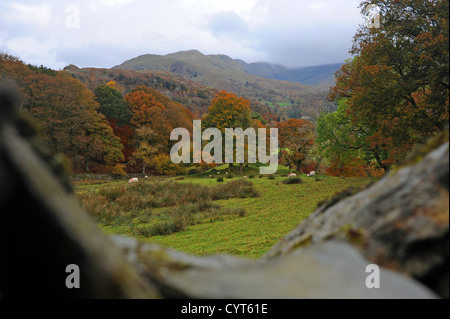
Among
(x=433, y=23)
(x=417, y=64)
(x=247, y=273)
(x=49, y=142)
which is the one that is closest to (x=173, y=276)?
(x=247, y=273)

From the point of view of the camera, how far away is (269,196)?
1812cm

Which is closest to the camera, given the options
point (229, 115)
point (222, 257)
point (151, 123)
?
point (222, 257)

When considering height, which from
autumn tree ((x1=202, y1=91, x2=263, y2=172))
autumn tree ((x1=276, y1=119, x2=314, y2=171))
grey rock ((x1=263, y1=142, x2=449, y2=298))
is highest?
autumn tree ((x1=202, y1=91, x2=263, y2=172))

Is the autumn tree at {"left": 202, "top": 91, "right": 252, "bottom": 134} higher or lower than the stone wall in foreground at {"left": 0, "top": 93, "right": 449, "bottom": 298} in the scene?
higher

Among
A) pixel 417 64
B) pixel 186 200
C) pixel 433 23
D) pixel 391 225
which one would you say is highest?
pixel 433 23

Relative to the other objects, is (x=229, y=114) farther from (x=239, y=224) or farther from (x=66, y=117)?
(x=239, y=224)

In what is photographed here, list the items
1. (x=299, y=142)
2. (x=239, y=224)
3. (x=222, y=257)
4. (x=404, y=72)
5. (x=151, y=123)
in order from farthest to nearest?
(x=151, y=123) → (x=299, y=142) → (x=404, y=72) → (x=239, y=224) → (x=222, y=257)

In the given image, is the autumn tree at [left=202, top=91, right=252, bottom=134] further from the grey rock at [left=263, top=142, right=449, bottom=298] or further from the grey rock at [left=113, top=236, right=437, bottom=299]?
the grey rock at [left=113, top=236, right=437, bottom=299]

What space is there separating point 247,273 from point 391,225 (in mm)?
946

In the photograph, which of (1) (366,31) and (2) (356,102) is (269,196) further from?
(1) (366,31)

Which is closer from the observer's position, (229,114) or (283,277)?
(283,277)

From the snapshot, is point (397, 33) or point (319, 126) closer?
point (397, 33)

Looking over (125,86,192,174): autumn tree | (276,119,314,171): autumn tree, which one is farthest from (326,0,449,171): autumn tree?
(125,86,192,174): autumn tree

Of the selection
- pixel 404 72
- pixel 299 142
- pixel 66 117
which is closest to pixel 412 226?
pixel 404 72
